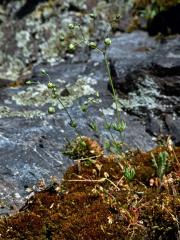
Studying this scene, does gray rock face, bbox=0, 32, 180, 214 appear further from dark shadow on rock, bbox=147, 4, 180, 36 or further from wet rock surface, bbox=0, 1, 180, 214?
dark shadow on rock, bbox=147, 4, 180, 36

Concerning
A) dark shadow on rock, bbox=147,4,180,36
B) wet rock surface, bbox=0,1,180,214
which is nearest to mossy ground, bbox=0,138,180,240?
wet rock surface, bbox=0,1,180,214

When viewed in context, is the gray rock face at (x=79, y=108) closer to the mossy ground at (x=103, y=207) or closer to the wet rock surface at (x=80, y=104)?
the wet rock surface at (x=80, y=104)

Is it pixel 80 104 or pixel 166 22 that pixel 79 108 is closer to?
pixel 80 104

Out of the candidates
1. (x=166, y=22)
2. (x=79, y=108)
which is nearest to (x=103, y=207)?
(x=79, y=108)

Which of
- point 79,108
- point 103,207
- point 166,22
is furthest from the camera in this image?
point 166,22

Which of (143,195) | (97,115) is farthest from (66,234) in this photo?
(97,115)

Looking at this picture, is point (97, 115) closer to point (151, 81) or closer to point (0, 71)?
point (151, 81)

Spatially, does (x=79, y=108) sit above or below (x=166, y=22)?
below
